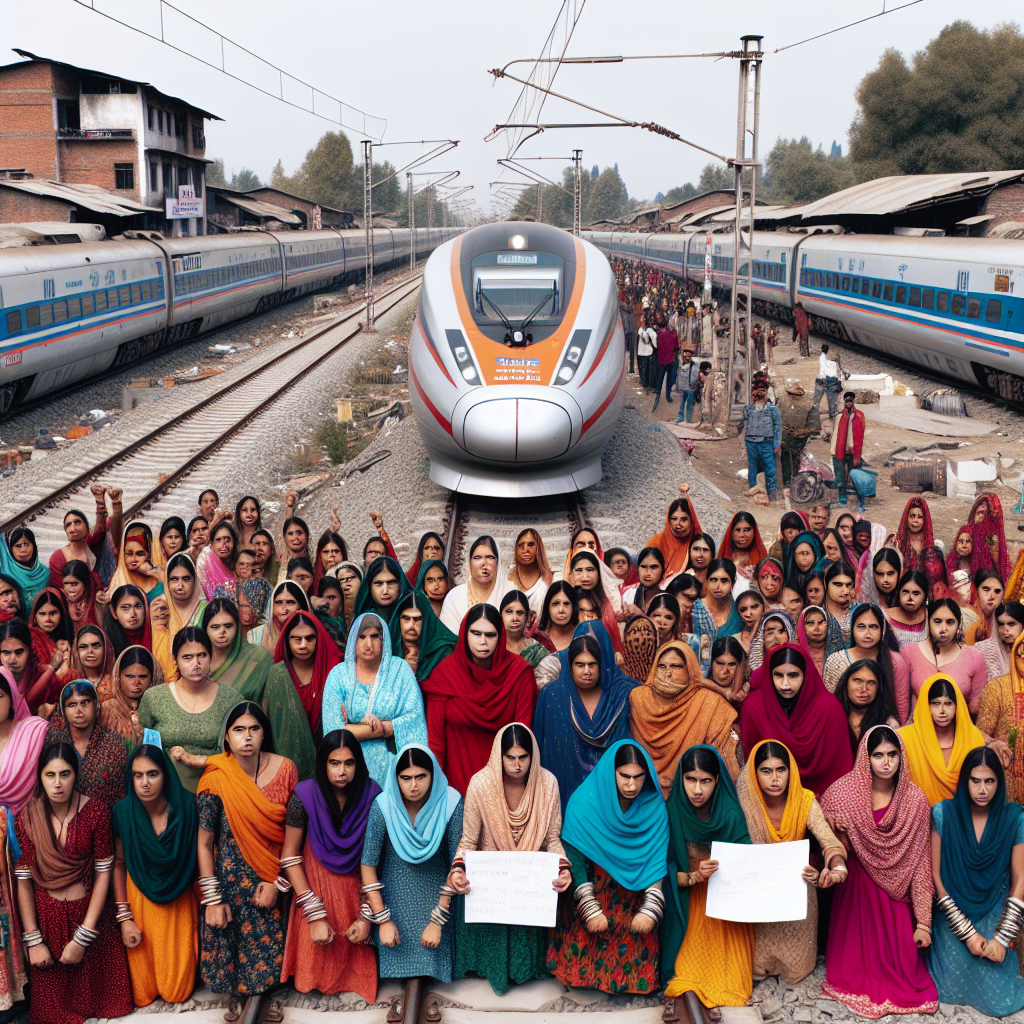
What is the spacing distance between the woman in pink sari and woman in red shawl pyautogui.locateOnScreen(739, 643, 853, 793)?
3493 millimetres

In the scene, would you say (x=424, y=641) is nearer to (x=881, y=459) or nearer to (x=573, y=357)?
(x=573, y=357)

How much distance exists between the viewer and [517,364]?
32.9 ft

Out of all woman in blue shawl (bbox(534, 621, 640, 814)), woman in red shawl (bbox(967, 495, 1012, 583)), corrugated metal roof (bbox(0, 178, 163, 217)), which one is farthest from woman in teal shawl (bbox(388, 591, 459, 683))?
corrugated metal roof (bbox(0, 178, 163, 217))

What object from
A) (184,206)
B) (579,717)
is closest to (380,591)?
(579,717)

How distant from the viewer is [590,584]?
621cm

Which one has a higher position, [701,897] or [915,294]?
[915,294]

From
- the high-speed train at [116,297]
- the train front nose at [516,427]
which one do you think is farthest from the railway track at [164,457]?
the train front nose at [516,427]

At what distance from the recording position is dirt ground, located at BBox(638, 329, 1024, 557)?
11773mm

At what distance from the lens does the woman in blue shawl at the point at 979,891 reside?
416 cm

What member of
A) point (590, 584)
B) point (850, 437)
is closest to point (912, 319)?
point (850, 437)

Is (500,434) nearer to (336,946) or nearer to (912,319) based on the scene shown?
(336,946)

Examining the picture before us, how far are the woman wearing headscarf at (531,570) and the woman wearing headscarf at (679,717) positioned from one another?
6.90ft

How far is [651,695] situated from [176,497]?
930 cm

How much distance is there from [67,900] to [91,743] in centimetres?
55
